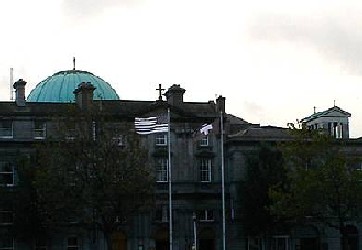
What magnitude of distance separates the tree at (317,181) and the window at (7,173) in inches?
930

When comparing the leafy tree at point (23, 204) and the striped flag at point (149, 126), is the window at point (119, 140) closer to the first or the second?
the striped flag at point (149, 126)

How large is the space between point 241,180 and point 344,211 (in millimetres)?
14458

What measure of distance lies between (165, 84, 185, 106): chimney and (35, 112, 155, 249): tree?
13011mm

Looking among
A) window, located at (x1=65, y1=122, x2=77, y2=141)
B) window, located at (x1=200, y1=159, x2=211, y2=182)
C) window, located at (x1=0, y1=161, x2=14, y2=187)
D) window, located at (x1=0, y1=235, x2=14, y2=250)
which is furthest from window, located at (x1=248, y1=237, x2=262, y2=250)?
window, located at (x1=0, y1=161, x2=14, y2=187)

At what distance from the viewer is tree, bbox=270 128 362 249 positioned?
72438 mm

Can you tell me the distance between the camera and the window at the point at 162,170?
87.8 m

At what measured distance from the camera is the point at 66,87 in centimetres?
9569

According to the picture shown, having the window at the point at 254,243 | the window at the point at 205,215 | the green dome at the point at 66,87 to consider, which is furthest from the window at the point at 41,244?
the window at the point at 254,243

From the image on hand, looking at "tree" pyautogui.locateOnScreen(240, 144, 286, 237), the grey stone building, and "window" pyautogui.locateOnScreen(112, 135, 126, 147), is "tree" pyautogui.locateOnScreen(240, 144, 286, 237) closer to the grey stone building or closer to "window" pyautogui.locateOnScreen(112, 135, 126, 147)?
the grey stone building

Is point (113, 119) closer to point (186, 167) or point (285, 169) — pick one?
point (186, 167)

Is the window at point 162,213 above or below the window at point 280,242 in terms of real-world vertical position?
above

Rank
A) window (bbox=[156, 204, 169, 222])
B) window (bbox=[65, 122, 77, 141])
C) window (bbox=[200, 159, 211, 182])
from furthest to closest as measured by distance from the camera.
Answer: window (bbox=[200, 159, 211, 182])
window (bbox=[156, 204, 169, 222])
window (bbox=[65, 122, 77, 141])

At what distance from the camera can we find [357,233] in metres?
91.4

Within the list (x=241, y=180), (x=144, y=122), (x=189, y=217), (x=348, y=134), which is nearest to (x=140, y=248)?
(x=189, y=217)
